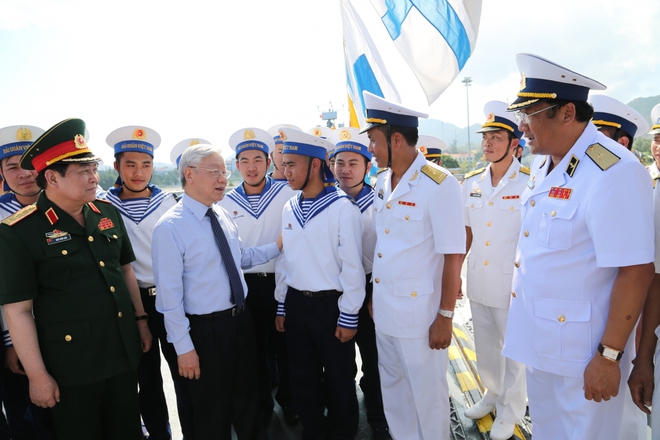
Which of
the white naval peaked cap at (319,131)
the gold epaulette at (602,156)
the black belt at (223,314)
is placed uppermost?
the white naval peaked cap at (319,131)

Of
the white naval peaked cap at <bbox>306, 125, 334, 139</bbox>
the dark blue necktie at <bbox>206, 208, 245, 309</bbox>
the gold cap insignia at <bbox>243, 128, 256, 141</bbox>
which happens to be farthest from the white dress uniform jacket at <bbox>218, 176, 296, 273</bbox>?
the white naval peaked cap at <bbox>306, 125, 334, 139</bbox>

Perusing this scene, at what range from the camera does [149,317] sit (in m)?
3.02

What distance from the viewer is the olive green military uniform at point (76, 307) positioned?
2051mm

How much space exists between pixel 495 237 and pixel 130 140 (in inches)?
129

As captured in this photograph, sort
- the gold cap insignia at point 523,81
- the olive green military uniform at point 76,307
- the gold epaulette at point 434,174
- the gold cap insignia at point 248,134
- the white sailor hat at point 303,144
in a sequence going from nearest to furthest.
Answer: the gold cap insignia at point 523,81
the olive green military uniform at point 76,307
the gold epaulette at point 434,174
the white sailor hat at point 303,144
the gold cap insignia at point 248,134

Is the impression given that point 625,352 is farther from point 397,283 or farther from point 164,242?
point 164,242

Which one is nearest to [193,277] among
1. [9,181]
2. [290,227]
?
[290,227]

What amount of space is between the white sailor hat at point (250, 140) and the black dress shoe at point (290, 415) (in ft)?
8.03

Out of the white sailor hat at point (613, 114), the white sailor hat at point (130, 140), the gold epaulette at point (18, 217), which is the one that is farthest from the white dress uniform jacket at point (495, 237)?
the gold epaulette at point (18, 217)

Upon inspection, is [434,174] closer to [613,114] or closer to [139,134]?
[613,114]

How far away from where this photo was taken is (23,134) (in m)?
3.07

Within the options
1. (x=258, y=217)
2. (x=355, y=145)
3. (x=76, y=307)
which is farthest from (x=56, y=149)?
(x=355, y=145)

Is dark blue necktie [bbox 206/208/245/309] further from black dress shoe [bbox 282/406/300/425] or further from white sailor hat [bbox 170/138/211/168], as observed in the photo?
white sailor hat [bbox 170/138/211/168]

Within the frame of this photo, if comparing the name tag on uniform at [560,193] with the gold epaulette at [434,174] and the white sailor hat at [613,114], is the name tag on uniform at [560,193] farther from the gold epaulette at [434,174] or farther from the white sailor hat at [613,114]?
the white sailor hat at [613,114]
